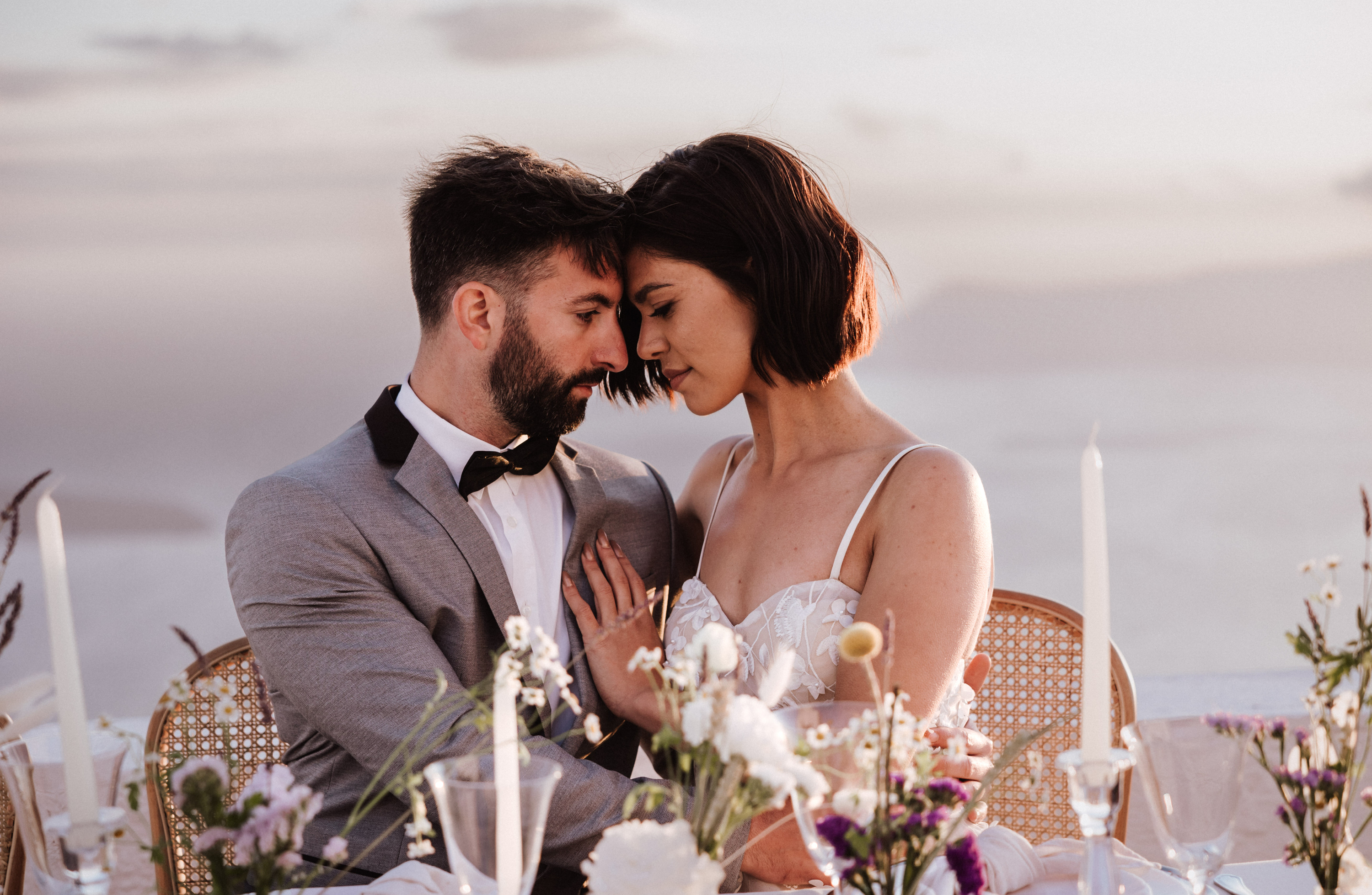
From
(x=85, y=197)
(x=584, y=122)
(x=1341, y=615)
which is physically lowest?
(x=1341, y=615)

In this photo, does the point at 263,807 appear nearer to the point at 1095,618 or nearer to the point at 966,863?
the point at 966,863

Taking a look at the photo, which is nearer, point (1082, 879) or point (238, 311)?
point (1082, 879)

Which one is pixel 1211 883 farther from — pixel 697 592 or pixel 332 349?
pixel 332 349

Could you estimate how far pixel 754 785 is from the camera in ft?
3.21

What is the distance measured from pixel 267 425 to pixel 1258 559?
5533mm

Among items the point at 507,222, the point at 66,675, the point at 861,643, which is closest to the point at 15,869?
the point at 66,675

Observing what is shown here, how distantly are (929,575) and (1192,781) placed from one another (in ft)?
2.65

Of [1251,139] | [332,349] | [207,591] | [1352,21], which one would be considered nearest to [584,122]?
[332,349]

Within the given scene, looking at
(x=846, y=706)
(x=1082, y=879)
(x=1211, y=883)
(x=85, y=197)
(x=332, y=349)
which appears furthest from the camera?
(x=332, y=349)

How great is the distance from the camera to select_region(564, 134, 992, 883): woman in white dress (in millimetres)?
1949

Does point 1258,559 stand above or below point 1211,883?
below

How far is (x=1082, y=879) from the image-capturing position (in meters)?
1.08

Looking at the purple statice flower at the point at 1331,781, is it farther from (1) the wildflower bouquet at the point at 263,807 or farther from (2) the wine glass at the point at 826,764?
(1) the wildflower bouquet at the point at 263,807

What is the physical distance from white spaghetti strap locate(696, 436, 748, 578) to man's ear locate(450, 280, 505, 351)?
22.9 inches
